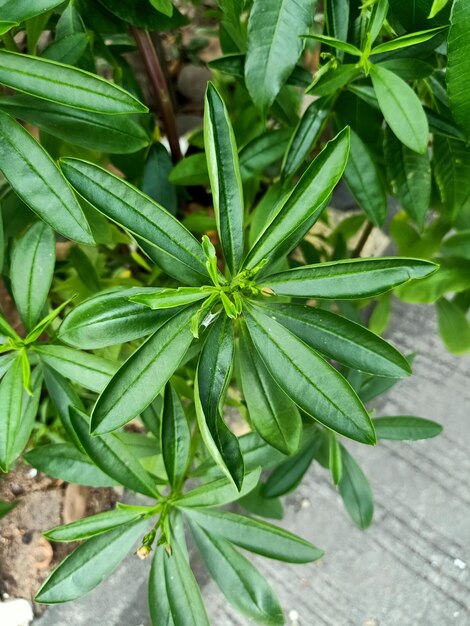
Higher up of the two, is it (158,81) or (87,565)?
(158,81)

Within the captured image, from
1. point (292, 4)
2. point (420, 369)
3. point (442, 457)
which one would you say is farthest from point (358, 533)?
point (292, 4)

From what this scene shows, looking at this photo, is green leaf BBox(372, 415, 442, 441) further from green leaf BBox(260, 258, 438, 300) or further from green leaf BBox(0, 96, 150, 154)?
green leaf BBox(0, 96, 150, 154)

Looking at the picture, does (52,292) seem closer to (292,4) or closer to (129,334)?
(129,334)

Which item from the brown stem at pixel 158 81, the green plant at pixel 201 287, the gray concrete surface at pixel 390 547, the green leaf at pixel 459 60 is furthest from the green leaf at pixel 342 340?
the gray concrete surface at pixel 390 547

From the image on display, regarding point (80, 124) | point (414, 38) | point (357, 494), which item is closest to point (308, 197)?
point (414, 38)

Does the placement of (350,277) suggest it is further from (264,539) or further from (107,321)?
(264,539)

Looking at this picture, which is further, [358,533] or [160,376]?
[358,533]

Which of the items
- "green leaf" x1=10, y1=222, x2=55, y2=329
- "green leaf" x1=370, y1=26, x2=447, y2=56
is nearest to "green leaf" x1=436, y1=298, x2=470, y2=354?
"green leaf" x1=370, y1=26, x2=447, y2=56
